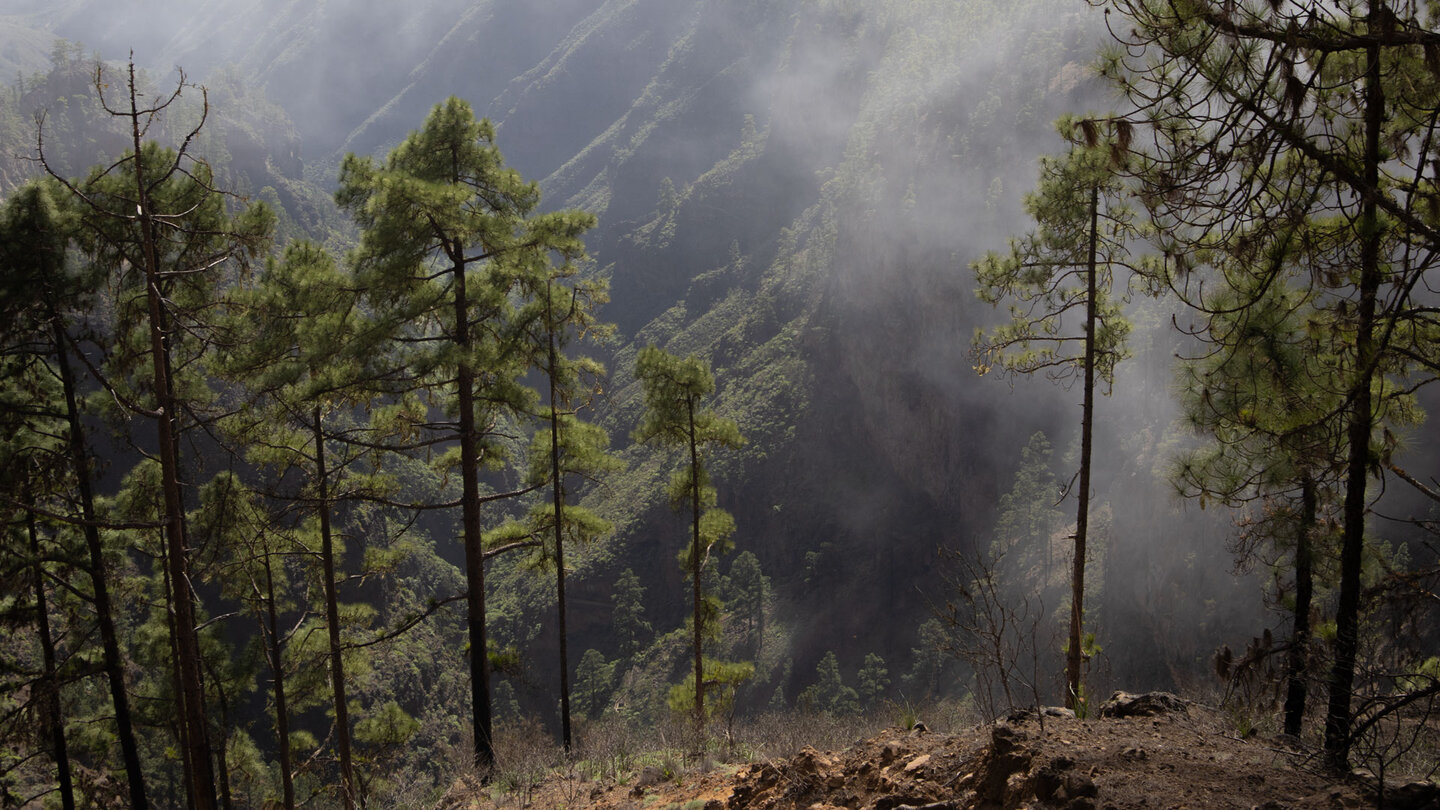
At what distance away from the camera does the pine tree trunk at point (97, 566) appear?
10.3 m

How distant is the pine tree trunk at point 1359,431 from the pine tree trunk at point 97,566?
11.5m

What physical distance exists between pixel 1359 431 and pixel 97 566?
Answer: 12.7 meters

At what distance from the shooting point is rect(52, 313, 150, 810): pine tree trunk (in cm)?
1028

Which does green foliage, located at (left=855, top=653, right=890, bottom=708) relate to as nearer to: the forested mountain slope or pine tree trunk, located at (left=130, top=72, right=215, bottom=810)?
the forested mountain slope

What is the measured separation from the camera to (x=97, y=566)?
10688 mm

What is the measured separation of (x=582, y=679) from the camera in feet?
176

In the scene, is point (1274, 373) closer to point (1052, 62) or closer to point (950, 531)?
point (950, 531)

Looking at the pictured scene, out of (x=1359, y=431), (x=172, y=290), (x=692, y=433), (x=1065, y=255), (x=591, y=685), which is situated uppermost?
(x=1065, y=255)

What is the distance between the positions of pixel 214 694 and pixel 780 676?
163 ft

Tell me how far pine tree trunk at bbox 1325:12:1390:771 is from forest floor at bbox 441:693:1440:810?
0.37 metres

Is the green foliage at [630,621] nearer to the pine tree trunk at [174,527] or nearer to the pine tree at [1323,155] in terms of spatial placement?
the pine tree trunk at [174,527]

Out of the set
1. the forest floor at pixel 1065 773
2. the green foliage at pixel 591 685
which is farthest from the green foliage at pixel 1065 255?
the green foliage at pixel 591 685

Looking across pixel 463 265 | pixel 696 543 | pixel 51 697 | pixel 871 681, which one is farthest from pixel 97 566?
pixel 871 681

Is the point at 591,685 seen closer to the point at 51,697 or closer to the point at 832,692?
the point at 832,692
